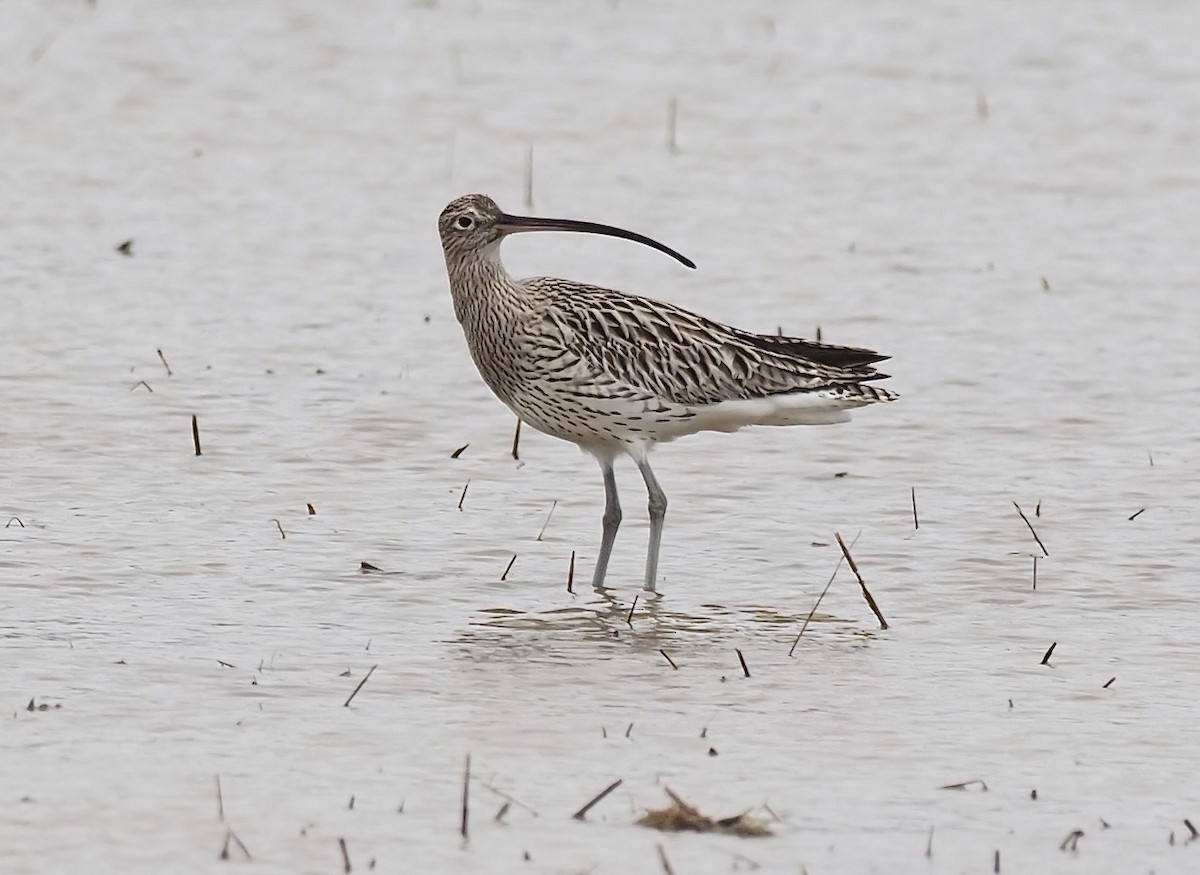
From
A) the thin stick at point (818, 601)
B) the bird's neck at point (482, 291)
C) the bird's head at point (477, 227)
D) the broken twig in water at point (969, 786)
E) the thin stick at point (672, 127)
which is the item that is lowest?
the thin stick at point (818, 601)

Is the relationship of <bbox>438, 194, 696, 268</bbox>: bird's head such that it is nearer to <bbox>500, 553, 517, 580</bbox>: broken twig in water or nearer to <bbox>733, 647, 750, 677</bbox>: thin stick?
<bbox>500, 553, 517, 580</bbox>: broken twig in water

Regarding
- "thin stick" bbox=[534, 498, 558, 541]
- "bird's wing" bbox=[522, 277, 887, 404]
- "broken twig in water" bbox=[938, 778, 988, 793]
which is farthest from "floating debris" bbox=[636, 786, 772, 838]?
"thin stick" bbox=[534, 498, 558, 541]

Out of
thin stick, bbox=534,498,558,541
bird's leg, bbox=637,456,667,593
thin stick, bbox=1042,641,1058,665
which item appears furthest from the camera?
thin stick, bbox=534,498,558,541

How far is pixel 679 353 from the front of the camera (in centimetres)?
853

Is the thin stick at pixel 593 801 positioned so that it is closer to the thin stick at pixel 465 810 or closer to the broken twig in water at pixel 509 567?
the thin stick at pixel 465 810

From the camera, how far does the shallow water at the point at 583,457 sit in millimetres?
6035

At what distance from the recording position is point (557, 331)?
325 inches

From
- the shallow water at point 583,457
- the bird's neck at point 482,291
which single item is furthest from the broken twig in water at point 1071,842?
the bird's neck at point 482,291

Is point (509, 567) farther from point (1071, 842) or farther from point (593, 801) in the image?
point (1071, 842)

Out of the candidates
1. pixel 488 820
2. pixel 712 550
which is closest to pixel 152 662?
pixel 488 820

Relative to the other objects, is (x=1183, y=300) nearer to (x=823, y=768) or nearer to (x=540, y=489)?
(x=540, y=489)

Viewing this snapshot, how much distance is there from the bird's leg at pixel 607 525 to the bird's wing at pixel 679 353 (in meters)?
0.35

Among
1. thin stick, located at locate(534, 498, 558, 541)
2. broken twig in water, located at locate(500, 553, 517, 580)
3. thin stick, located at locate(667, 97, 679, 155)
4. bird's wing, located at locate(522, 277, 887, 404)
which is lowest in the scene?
thin stick, located at locate(534, 498, 558, 541)

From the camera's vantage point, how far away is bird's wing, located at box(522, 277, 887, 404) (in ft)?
27.3
